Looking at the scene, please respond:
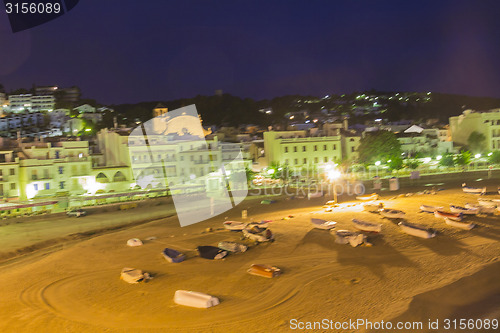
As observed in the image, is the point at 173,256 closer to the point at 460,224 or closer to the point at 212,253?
the point at 212,253

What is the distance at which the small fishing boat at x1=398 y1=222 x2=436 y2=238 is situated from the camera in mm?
13038

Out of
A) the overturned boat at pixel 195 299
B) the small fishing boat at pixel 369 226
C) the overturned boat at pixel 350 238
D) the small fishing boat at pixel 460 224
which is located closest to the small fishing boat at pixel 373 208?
the small fishing boat at pixel 460 224

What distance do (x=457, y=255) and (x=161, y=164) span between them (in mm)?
26765

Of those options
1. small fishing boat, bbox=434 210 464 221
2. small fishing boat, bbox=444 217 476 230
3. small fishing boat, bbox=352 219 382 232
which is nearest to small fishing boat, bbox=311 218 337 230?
small fishing boat, bbox=352 219 382 232

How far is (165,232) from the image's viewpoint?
59.8 feet

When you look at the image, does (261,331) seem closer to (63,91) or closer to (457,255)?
(457,255)

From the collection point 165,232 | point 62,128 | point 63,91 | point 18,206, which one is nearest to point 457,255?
point 165,232

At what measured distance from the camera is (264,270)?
407 inches

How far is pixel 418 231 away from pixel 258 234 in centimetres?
542

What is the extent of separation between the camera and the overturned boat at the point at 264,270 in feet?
33.6

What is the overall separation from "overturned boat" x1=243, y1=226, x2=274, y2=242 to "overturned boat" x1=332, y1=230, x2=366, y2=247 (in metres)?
2.29
